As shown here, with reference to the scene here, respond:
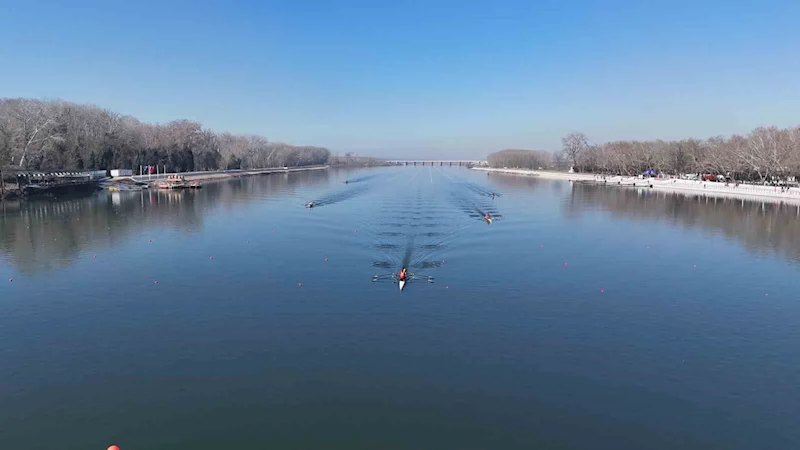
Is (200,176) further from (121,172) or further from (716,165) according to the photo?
(716,165)

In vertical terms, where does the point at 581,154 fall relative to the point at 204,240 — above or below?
above

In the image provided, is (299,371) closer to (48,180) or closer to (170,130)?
(48,180)

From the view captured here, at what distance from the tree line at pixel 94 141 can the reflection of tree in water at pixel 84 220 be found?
12.2 meters

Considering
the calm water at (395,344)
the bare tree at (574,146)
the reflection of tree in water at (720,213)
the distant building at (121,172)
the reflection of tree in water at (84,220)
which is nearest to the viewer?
the calm water at (395,344)

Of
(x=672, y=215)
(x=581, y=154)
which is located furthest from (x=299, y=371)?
(x=581, y=154)

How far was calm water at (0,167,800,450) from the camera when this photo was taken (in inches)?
475

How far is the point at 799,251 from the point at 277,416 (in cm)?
3685

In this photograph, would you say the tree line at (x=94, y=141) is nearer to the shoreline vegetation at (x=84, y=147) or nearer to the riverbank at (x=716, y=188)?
the shoreline vegetation at (x=84, y=147)

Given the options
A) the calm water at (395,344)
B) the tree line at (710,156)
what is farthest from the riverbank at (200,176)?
the tree line at (710,156)

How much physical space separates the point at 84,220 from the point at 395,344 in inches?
1563

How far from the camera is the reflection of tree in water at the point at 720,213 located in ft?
124

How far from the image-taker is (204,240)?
1401 inches

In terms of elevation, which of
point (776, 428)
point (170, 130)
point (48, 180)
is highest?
point (170, 130)

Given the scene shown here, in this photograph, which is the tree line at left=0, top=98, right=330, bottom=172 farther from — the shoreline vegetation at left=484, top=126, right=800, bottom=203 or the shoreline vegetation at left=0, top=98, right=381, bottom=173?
the shoreline vegetation at left=484, top=126, right=800, bottom=203
